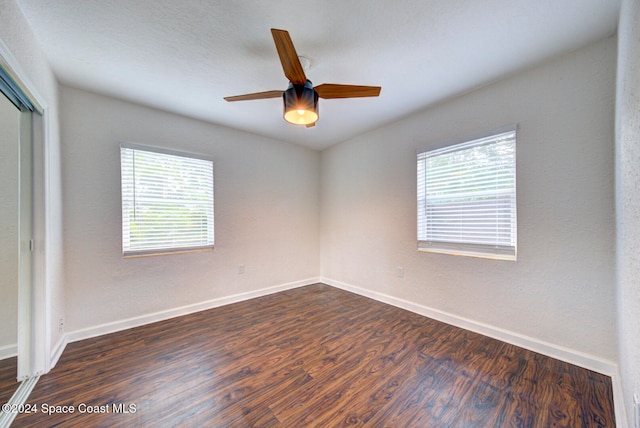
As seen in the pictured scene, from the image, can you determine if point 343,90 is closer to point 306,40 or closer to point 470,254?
point 306,40

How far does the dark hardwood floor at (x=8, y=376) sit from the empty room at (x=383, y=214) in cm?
2

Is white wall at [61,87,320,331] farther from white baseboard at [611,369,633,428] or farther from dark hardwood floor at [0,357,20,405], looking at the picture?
white baseboard at [611,369,633,428]

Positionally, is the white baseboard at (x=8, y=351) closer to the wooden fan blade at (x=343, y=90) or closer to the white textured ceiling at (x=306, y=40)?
the white textured ceiling at (x=306, y=40)

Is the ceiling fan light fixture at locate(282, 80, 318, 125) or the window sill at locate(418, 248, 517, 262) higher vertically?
the ceiling fan light fixture at locate(282, 80, 318, 125)

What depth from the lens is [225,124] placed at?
318 centimetres

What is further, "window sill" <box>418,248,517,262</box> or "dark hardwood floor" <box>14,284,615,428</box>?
"window sill" <box>418,248,517,262</box>

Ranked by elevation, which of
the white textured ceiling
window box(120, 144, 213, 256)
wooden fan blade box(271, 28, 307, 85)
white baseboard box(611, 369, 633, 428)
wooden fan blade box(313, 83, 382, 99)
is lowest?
white baseboard box(611, 369, 633, 428)

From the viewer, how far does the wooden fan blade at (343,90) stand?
5.77 ft

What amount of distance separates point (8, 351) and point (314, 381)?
2202 millimetres

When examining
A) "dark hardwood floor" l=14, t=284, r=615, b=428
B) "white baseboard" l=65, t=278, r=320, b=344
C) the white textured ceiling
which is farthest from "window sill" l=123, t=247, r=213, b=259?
the white textured ceiling

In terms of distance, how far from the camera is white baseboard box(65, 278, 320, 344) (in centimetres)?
231

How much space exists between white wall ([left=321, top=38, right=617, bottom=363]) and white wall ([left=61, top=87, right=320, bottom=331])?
186 cm

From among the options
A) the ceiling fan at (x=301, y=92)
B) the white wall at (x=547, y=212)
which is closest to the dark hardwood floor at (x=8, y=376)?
the ceiling fan at (x=301, y=92)

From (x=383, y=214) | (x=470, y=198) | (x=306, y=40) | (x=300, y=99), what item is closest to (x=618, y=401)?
(x=470, y=198)
